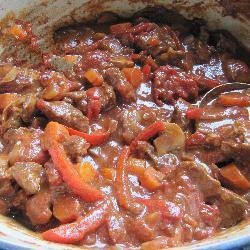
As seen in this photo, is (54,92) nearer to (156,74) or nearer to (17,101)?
(17,101)

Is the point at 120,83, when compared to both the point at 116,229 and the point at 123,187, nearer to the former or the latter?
the point at 123,187

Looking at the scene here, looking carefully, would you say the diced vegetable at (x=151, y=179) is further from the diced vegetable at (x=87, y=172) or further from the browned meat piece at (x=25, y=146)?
the browned meat piece at (x=25, y=146)

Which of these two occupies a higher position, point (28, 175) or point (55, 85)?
point (55, 85)

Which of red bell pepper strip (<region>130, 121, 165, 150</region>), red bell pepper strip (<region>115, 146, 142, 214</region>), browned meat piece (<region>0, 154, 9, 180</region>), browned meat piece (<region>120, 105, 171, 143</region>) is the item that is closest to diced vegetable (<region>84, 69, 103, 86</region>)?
browned meat piece (<region>120, 105, 171, 143</region>)

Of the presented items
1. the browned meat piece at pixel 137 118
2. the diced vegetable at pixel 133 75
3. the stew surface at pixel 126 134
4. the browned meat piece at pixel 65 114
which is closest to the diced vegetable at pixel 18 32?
the stew surface at pixel 126 134

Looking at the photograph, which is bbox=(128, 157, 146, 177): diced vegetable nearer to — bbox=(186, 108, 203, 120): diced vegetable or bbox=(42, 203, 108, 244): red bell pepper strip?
bbox=(42, 203, 108, 244): red bell pepper strip

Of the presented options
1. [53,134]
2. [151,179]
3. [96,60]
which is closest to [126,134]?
[151,179]
